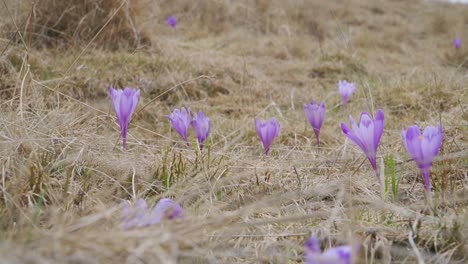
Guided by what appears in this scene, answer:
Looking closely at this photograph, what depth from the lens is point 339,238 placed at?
1.04 m

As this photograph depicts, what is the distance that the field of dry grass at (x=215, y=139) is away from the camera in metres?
0.99

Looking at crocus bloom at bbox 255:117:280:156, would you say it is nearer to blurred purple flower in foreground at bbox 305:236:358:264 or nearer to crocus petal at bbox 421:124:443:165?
crocus petal at bbox 421:124:443:165

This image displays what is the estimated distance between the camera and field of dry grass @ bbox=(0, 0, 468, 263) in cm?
99

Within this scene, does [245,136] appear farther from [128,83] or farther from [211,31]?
[211,31]

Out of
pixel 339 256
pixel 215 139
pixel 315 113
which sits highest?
pixel 339 256

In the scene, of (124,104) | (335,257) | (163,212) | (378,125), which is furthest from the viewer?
(124,104)

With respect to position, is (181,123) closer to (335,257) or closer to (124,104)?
(124,104)

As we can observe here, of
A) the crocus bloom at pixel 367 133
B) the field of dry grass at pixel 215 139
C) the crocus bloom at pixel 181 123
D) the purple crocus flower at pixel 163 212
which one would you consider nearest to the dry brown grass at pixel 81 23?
the field of dry grass at pixel 215 139

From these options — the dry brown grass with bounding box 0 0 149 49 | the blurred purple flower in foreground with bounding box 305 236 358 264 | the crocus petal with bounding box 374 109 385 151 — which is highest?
the crocus petal with bounding box 374 109 385 151

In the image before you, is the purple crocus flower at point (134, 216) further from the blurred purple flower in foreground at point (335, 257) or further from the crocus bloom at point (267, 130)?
the crocus bloom at point (267, 130)

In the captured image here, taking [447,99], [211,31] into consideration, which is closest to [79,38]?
[211,31]

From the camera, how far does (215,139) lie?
94.9 inches

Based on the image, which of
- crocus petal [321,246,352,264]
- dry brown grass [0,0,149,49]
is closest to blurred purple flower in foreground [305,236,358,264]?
crocus petal [321,246,352,264]

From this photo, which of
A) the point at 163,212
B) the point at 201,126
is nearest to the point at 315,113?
the point at 201,126
